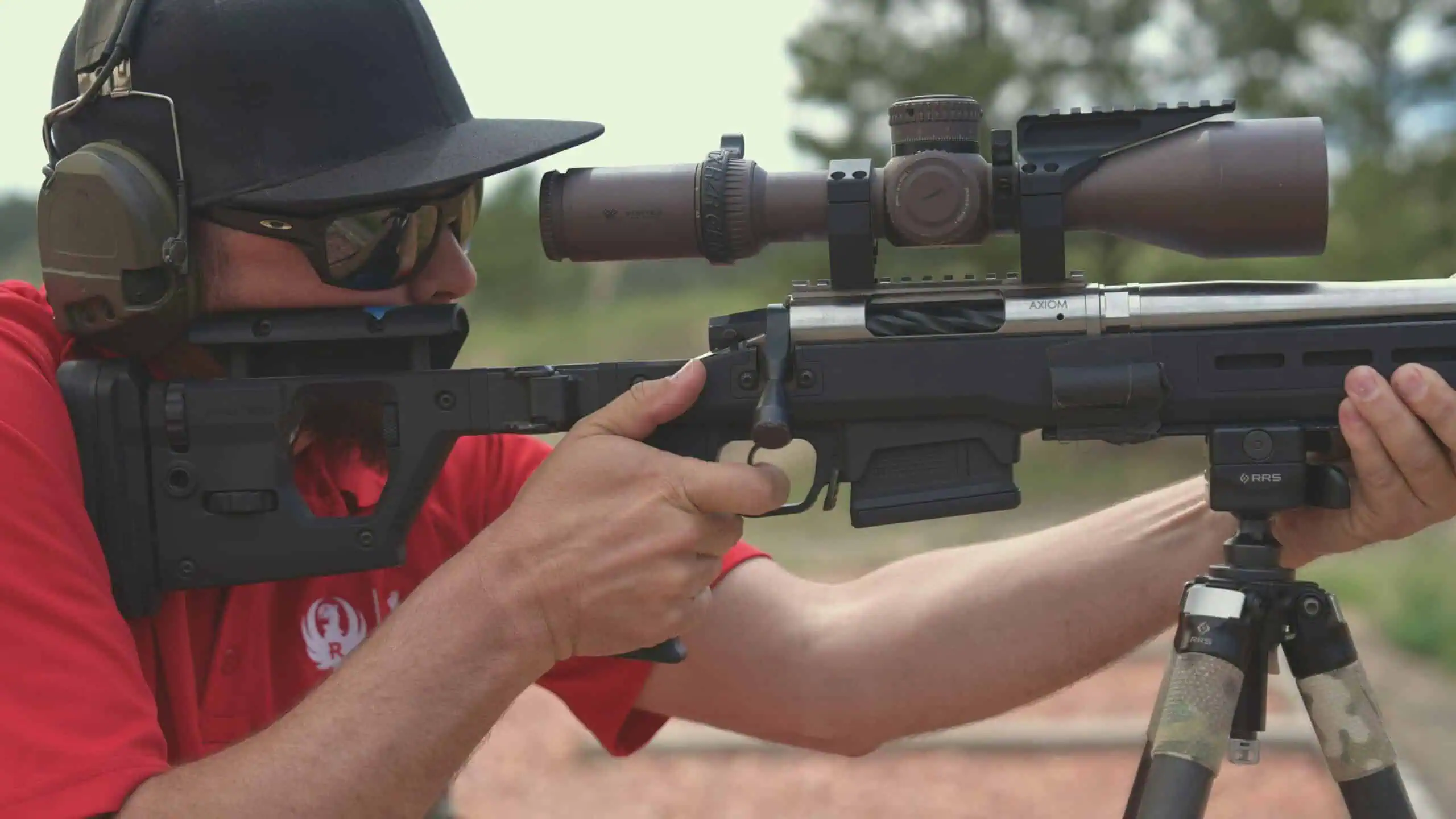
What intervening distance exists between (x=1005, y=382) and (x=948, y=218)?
0.28 metres

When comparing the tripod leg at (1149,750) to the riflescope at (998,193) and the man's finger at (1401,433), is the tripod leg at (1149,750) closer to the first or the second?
the man's finger at (1401,433)

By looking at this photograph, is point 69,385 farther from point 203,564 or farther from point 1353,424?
point 1353,424

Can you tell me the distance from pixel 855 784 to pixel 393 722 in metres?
4.03

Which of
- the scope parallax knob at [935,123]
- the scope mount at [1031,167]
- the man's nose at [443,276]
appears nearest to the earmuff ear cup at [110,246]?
the man's nose at [443,276]

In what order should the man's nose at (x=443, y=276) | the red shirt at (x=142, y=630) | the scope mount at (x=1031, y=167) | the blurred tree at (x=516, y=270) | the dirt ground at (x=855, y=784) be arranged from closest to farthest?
1. the red shirt at (x=142, y=630)
2. the scope mount at (x=1031, y=167)
3. the man's nose at (x=443, y=276)
4. the dirt ground at (x=855, y=784)
5. the blurred tree at (x=516, y=270)

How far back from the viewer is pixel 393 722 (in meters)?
2.17

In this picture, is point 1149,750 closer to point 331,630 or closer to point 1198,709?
point 1198,709

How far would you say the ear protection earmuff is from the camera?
94.2 inches

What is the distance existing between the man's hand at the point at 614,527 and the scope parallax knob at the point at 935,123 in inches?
20.6

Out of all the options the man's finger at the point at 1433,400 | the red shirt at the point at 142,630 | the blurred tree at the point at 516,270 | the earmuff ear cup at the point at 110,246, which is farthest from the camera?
the blurred tree at the point at 516,270

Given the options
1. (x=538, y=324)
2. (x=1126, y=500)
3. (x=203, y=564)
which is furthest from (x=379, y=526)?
(x=538, y=324)

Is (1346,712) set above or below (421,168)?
below

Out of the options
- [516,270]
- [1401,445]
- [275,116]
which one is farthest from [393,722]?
[516,270]

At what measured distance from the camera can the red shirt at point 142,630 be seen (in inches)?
79.8
